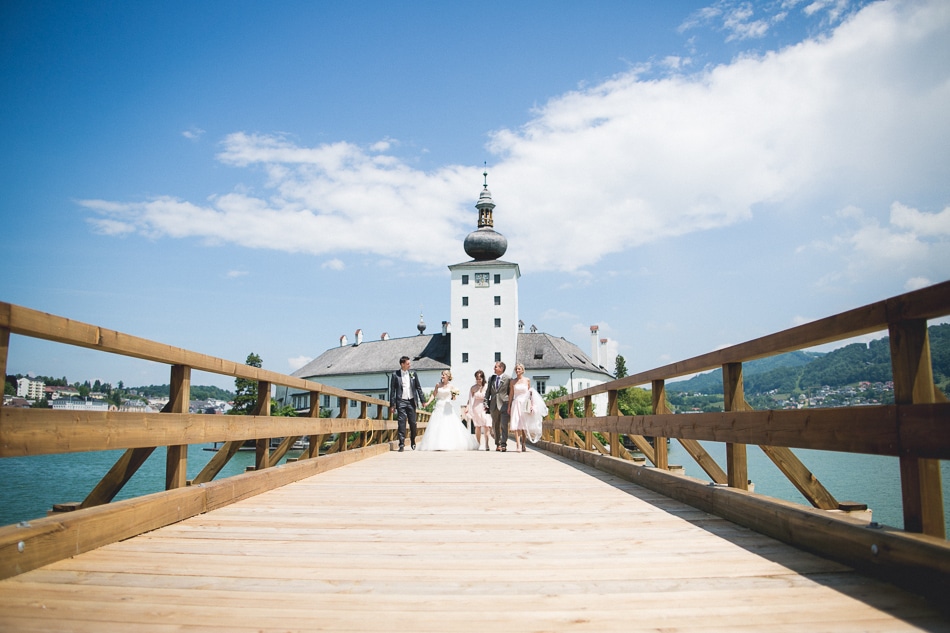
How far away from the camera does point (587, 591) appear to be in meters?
2.44

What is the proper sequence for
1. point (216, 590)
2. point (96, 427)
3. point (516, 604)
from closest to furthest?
point (516, 604) < point (216, 590) < point (96, 427)

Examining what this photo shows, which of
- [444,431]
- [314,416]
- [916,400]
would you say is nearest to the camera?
[916,400]

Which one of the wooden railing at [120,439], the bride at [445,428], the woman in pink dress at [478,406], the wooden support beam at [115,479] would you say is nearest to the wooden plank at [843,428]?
the wooden railing at [120,439]

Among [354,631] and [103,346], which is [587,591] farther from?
[103,346]

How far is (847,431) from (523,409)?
10.2 metres

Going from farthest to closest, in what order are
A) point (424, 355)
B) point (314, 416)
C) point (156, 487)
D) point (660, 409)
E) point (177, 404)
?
point (424, 355) → point (156, 487) → point (314, 416) → point (660, 409) → point (177, 404)

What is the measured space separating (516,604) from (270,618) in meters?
0.86

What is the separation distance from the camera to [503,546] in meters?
3.25

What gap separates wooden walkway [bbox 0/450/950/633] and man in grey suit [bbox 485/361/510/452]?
8.87 meters

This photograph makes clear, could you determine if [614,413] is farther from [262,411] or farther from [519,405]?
[519,405]

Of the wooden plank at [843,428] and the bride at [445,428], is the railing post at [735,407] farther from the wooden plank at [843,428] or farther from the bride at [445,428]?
the bride at [445,428]

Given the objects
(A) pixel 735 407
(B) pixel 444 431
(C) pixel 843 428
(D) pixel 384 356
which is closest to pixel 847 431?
(C) pixel 843 428

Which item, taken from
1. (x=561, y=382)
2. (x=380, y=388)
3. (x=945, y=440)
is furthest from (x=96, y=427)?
(x=380, y=388)

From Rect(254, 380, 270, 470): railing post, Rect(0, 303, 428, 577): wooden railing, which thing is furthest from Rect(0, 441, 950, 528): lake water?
Rect(0, 303, 428, 577): wooden railing
